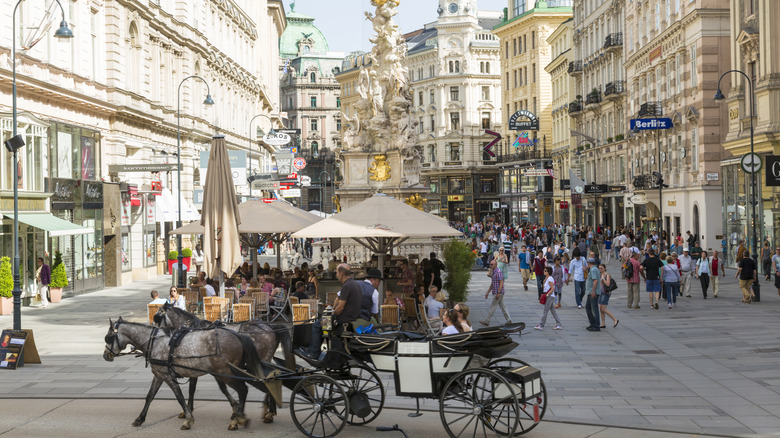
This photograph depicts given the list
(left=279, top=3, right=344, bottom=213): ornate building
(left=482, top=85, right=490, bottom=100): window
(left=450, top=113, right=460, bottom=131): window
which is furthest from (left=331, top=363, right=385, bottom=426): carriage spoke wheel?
(left=279, top=3, right=344, bottom=213): ornate building

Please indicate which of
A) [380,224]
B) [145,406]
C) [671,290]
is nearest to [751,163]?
[671,290]

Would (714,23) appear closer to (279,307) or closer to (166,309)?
(279,307)

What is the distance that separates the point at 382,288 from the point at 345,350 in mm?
8775

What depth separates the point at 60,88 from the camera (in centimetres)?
3159

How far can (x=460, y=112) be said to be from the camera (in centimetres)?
11419

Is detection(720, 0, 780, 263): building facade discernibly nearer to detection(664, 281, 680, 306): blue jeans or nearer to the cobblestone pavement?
detection(664, 281, 680, 306): blue jeans

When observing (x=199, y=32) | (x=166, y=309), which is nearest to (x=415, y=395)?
(x=166, y=309)

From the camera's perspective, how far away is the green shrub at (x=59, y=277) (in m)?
30.1

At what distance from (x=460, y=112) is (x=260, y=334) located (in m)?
103

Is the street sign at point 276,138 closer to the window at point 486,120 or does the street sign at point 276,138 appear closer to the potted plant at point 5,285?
the potted plant at point 5,285

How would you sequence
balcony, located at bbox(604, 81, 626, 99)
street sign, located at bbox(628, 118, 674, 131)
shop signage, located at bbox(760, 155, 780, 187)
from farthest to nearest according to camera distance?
1. balcony, located at bbox(604, 81, 626, 99)
2. street sign, located at bbox(628, 118, 674, 131)
3. shop signage, located at bbox(760, 155, 780, 187)

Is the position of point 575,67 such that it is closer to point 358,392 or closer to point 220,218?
point 220,218

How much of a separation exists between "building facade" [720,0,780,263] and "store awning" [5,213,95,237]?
21.8 m

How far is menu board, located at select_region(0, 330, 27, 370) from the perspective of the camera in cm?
1697
